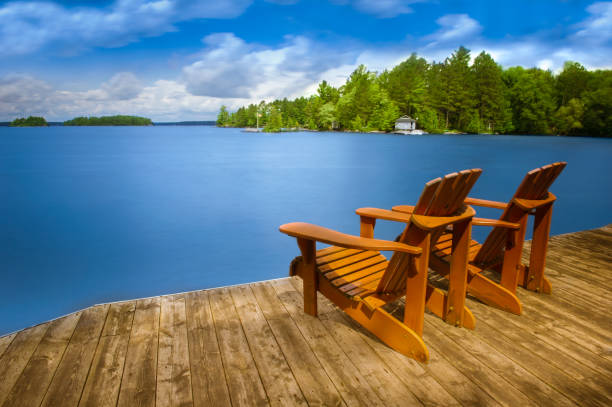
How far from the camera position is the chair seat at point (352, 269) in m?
1.74

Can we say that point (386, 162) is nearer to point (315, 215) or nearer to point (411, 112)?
point (315, 215)

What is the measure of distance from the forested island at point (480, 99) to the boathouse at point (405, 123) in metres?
0.96

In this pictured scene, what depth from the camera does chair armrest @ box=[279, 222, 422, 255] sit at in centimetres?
148

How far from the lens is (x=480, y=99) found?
46625 millimetres

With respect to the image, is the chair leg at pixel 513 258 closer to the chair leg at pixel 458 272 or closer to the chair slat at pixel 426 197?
the chair leg at pixel 458 272

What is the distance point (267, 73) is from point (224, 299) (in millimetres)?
75054

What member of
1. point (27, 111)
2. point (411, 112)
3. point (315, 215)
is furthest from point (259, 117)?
point (315, 215)

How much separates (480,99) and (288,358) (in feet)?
175

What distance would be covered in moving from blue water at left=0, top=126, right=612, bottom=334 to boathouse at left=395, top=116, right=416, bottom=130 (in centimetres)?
2874

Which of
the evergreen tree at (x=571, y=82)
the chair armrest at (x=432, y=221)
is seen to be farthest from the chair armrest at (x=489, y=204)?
the evergreen tree at (x=571, y=82)

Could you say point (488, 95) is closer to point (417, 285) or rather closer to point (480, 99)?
point (480, 99)

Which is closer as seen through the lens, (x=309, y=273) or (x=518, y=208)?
(x=309, y=273)

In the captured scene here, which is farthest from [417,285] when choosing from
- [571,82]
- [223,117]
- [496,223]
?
[223,117]

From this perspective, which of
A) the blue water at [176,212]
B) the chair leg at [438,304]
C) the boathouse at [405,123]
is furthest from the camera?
the boathouse at [405,123]
